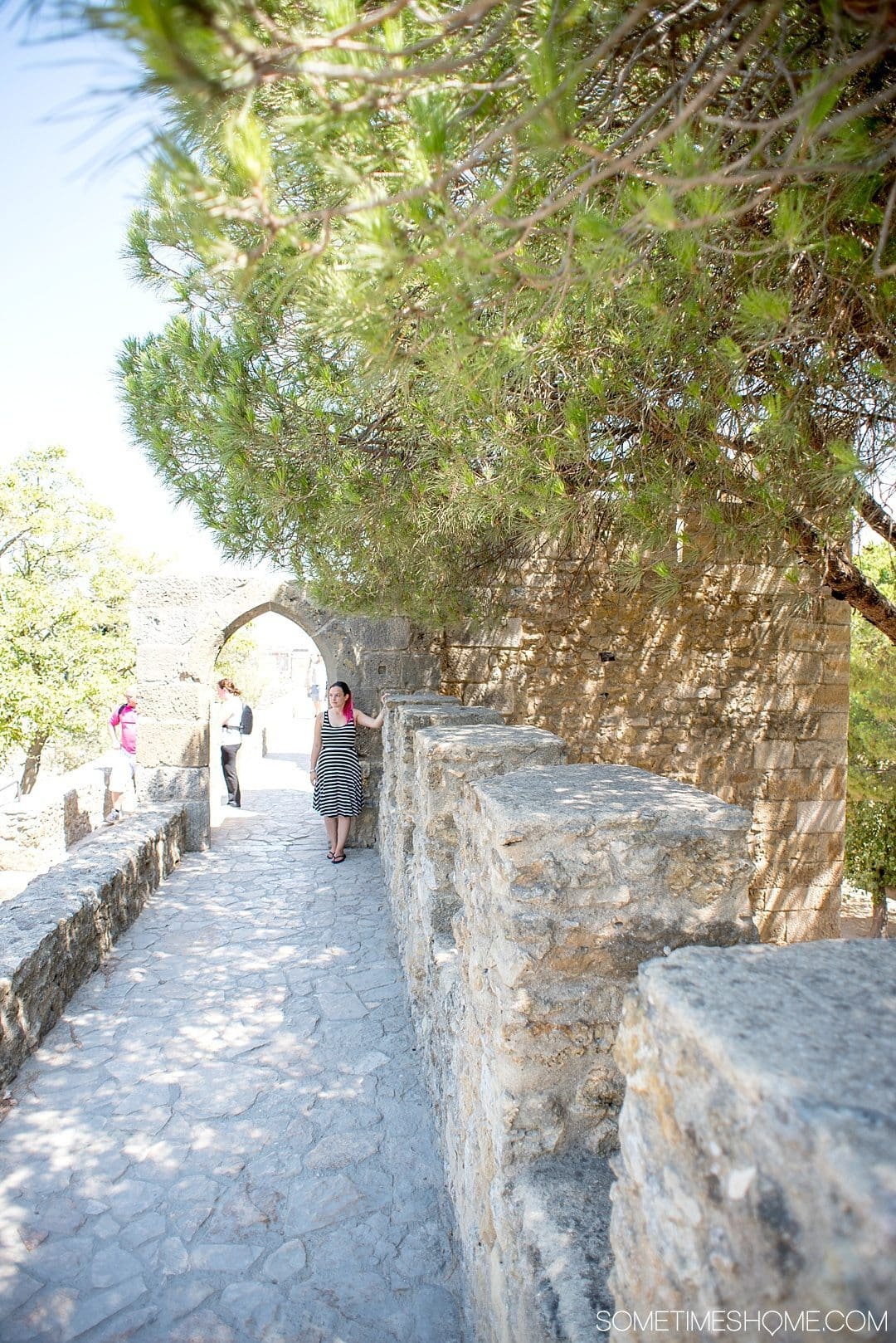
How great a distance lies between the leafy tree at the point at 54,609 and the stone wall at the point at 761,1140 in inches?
428

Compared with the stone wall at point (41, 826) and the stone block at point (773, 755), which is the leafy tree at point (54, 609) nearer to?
the stone wall at point (41, 826)

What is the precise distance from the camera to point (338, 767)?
243 inches

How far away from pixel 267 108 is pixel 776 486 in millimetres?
2225

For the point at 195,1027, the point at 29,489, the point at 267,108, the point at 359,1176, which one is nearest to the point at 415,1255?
the point at 359,1176

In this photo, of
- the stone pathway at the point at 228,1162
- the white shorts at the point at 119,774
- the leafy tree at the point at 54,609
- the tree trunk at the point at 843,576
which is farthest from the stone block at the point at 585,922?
the leafy tree at the point at 54,609

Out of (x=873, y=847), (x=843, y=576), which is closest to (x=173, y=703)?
(x=843, y=576)

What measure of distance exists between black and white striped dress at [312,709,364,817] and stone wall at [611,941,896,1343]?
16.8 ft

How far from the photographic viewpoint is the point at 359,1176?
2.41 metres

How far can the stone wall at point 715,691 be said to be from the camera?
616cm

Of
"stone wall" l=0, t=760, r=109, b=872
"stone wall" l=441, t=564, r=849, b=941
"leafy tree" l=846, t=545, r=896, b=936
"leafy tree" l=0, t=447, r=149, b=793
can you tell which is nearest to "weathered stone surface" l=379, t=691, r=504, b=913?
"stone wall" l=441, t=564, r=849, b=941

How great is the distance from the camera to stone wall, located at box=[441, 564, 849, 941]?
20.2 feet

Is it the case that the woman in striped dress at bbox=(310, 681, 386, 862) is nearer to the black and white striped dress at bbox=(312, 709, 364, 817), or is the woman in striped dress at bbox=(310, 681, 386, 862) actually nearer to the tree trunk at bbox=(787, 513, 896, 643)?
the black and white striped dress at bbox=(312, 709, 364, 817)

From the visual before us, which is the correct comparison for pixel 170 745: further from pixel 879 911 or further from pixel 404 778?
pixel 879 911

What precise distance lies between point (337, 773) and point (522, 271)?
480 cm
